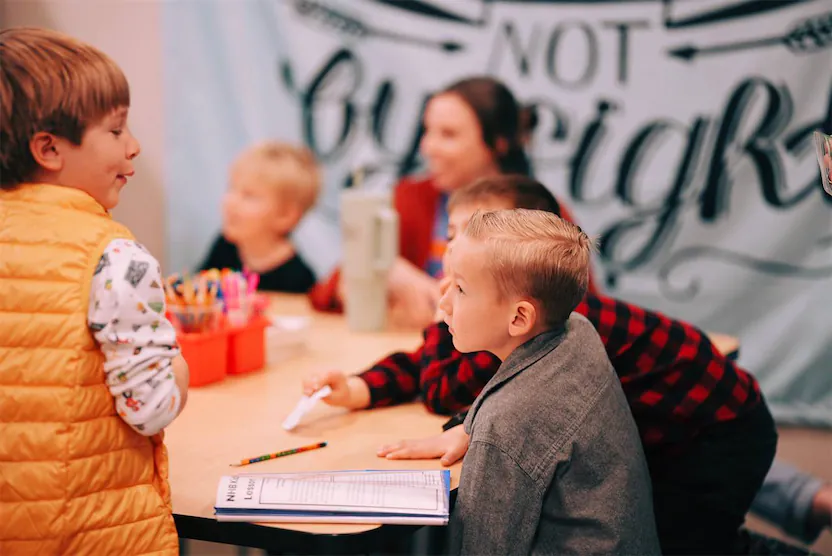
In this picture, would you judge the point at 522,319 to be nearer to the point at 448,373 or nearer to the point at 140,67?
the point at 448,373

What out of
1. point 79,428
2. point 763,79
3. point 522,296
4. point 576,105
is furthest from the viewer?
point 576,105

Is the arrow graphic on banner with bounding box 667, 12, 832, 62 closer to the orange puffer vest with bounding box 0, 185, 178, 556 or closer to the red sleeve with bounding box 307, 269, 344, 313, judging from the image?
the red sleeve with bounding box 307, 269, 344, 313

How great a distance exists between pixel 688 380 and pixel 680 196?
1132 mm

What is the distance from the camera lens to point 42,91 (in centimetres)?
91

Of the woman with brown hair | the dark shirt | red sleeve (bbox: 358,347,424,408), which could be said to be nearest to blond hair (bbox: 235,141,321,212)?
the dark shirt

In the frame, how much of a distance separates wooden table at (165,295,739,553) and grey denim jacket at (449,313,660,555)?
0.07m

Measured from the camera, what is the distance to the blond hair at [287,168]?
2275 mm

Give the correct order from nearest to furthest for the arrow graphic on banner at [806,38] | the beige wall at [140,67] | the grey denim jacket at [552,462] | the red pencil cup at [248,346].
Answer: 1. the grey denim jacket at [552,462]
2. the red pencil cup at [248,346]
3. the beige wall at [140,67]
4. the arrow graphic on banner at [806,38]

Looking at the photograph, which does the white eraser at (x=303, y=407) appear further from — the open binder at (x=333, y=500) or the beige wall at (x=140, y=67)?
the beige wall at (x=140, y=67)

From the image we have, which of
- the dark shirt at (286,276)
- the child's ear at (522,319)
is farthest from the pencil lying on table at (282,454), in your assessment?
the dark shirt at (286,276)

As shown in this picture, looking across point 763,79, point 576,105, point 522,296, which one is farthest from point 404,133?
point 522,296

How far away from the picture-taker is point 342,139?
253 centimetres

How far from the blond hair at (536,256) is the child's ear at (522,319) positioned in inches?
0.6

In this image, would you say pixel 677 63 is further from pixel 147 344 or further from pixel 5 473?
pixel 5 473
